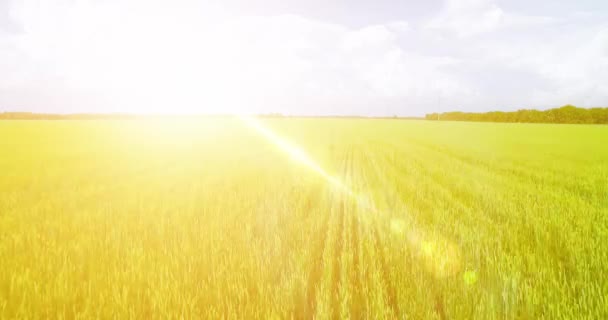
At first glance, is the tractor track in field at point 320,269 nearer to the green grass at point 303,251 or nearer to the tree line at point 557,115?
the green grass at point 303,251

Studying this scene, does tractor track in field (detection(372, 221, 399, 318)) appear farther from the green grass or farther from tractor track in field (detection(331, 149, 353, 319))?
tractor track in field (detection(331, 149, 353, 319))

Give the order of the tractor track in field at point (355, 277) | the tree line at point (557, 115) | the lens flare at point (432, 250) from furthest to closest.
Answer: the tree line at point (557, 115) → the lens flare at point (432, 250) → the tractor track in field at point (355, 277)

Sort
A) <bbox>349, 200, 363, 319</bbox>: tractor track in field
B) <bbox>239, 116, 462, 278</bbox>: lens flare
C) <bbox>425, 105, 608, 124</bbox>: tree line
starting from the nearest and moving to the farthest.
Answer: <bbox>349, 200, 363, 319</bbox>: tractor track in field → <bbox>239, 116, 462, 278</bbox>: lens flare → <bbox>425, 105, 608, 124</bbox>: tree line

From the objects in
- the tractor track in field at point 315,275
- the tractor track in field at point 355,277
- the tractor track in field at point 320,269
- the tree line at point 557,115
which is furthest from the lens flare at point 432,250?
the tree line at point 557,115

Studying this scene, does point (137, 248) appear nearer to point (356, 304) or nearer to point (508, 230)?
point (356, 304)

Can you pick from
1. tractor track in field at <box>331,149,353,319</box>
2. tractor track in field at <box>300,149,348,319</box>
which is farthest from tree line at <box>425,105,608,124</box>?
tractor track in field at <box>300,149,348,319</box>

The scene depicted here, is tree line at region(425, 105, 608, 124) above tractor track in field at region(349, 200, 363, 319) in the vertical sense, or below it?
above

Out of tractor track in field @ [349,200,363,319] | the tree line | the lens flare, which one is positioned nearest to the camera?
tractor track in field @ [349,200,363,319]

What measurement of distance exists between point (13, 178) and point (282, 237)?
7429mm

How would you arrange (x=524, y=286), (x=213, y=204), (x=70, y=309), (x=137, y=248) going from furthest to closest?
(x=213, y=204) < (x=137, y=248) < (x=524, y=286) < (x=70, y=309)

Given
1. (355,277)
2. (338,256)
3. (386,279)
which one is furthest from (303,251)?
(386,279)

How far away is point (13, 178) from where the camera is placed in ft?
23.6

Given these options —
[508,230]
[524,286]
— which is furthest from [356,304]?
[508,230]

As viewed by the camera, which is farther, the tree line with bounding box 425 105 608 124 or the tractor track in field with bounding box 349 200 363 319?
the tree line with bounding box 425 105 608 124
